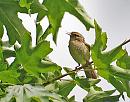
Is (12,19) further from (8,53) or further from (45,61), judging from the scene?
(8,53)

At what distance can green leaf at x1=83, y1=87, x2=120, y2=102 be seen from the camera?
83.8 inches

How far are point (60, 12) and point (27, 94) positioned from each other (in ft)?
1.69

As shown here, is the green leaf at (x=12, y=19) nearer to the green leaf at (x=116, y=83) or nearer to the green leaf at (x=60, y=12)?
the green leaf at (x=60, y=12)

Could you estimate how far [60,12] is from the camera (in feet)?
6.72

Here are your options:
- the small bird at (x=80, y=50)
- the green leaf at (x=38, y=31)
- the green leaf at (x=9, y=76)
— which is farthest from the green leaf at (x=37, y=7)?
the small bird at (x=80, y=50)

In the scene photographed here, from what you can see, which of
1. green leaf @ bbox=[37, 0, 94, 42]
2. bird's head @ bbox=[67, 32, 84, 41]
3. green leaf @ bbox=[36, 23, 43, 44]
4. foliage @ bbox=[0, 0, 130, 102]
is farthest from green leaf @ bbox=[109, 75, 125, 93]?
bird's head @ bbox=[67, 32, 84, 41]

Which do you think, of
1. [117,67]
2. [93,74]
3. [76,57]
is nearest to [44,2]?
[117,67]

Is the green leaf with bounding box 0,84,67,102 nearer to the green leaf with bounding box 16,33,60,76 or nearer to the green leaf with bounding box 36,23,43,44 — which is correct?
the green leaf with bounding box 16,33,60,76

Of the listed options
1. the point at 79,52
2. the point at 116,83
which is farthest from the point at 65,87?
the point at 79,52

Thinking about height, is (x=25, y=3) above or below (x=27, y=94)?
above

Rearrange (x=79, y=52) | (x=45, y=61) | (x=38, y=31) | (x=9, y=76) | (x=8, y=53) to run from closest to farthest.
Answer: (x=9, y=76)
(x=45, y=61)
(x=38, y=31)
(x=8, y=53)
(x=79, y=52)

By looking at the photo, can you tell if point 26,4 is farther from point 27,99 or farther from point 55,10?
point 27,99

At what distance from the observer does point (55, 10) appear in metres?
2.01

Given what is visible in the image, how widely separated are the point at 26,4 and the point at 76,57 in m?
0.97
